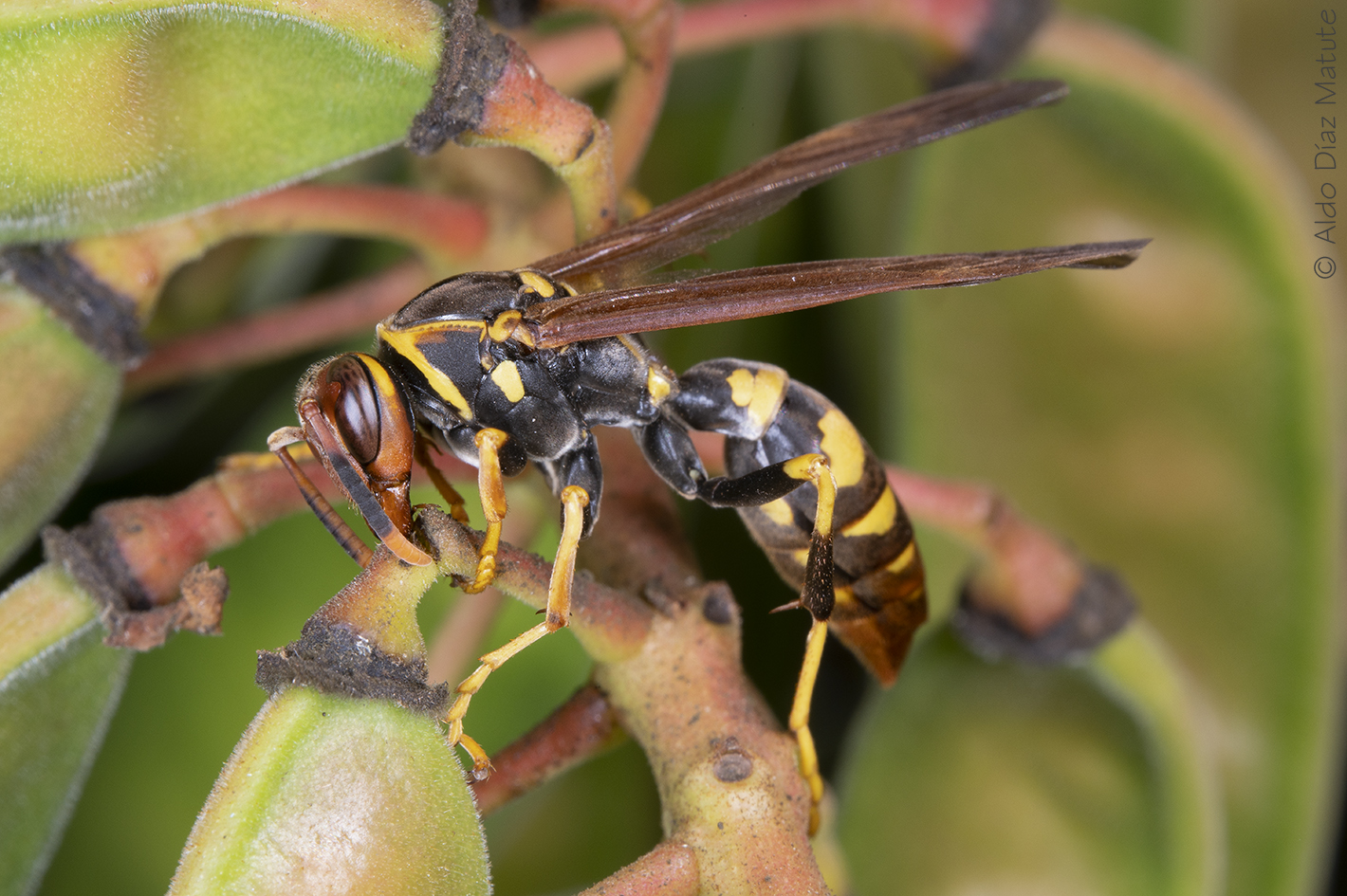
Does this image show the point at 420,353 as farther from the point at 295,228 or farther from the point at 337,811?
the point at 337,811

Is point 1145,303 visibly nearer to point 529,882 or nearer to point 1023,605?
point 1023,605

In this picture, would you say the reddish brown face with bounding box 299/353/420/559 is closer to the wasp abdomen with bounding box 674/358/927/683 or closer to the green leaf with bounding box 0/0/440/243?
the green leaf with bounding box 0/0/440/243

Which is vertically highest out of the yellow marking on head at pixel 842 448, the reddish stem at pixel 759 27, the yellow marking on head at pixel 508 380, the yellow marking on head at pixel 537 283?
the reddish stem at pixel 759 27

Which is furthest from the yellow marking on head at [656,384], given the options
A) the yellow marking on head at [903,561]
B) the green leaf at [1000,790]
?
the green leaf at [1000,790]

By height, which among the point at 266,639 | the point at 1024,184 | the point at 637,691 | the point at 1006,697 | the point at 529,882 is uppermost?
the point at 1024,184

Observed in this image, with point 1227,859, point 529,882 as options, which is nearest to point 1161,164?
point 1227,859

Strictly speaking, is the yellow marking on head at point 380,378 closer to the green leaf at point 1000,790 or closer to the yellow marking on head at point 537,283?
the yellow marking on head at point 537,283
